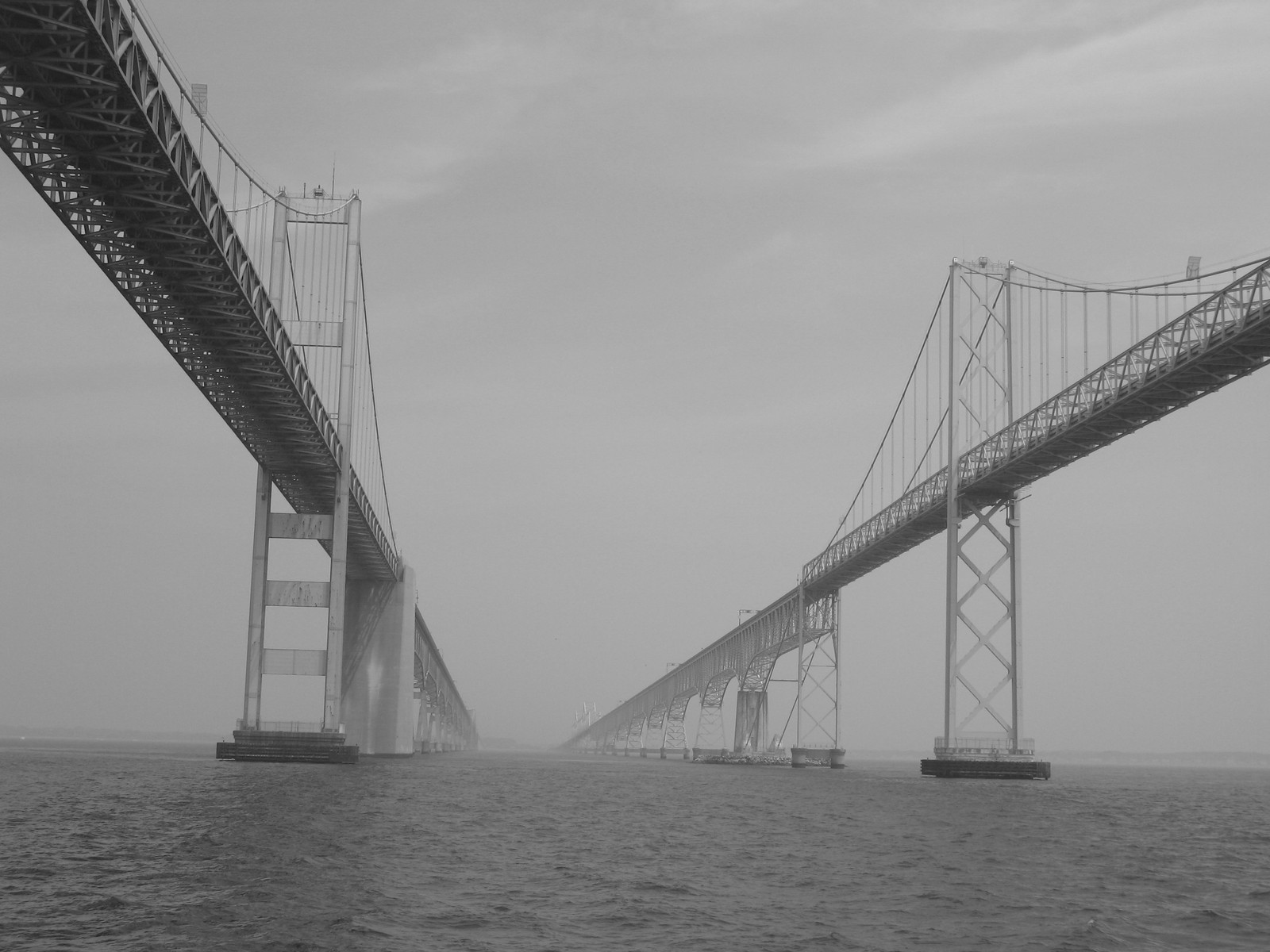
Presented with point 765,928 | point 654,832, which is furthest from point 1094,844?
point 765,928

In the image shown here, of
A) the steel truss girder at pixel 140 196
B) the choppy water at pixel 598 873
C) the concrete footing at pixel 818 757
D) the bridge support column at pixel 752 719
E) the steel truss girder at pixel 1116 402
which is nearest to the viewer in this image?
the choppy water at pixel 598 873

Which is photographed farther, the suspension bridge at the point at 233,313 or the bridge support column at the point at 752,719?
the bridge support column at the point at 752,719

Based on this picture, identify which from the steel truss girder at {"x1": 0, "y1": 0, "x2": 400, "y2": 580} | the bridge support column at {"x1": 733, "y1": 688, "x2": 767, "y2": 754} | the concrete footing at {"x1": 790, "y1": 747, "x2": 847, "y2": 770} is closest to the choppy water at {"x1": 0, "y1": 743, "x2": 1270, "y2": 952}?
the steel truss girder at {"x1": 0, "y1": 0, "x2": 400, "y2": 580}

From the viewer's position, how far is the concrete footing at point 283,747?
5038cm

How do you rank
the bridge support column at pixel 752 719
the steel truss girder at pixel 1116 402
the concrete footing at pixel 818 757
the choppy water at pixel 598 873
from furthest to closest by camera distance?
the bridge support column at pixel 752 719 < the concrete footing at pixel 818 757 < the steel truss girder at pixel 1116 402 < the choppy water at pixel 598 873

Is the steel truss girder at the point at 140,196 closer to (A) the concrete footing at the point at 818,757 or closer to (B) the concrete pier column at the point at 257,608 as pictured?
(B) the concrete pier column at the point at 257,608

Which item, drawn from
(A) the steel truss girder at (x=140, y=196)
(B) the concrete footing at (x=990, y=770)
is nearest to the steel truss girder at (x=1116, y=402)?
(B) the concrete footing at (x=990, y=770)

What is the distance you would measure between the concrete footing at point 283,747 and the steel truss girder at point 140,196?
11560mm

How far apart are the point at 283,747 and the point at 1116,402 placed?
3182 centimetres

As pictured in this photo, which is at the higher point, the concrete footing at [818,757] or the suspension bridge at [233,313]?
the suspension bridge at [233,313]

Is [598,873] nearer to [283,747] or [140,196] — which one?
[140,196]

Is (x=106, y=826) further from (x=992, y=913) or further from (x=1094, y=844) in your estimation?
(x=1094, y=844)

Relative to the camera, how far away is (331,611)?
54188 mm

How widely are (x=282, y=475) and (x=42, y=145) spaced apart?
32.5 meters
